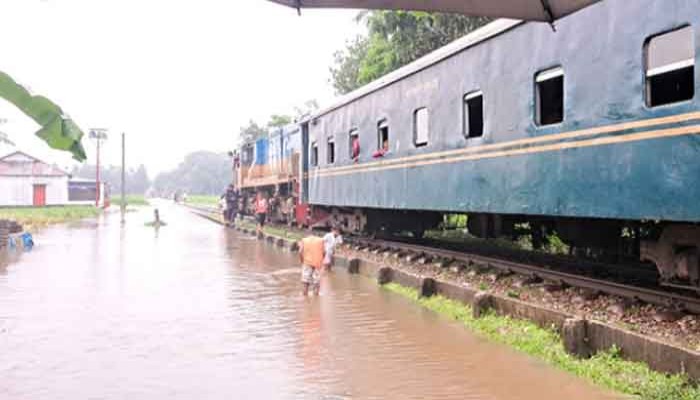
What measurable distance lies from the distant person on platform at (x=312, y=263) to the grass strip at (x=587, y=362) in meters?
2.62

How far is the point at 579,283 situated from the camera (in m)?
8.98

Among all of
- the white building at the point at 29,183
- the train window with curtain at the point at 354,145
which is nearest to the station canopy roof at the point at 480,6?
the train window with curtain at the point at 354,145

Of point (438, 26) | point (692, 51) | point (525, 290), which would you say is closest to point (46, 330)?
point (525, 290)

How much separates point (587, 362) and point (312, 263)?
5.36m

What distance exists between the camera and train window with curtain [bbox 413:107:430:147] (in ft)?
41.4

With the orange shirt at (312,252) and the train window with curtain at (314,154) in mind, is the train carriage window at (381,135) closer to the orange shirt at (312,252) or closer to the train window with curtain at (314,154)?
the orange shirt at (312,252)

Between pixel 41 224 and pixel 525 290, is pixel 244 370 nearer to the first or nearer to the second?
pixel 525 290

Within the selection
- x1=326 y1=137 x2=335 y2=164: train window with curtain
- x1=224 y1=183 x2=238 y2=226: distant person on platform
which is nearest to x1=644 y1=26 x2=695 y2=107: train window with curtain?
x1=326 y1=137 x2=335 y2=164: train window with curtain

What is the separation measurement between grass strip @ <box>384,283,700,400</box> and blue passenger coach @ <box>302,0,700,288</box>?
1409mm

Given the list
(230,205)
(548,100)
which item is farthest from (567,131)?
(230,205)

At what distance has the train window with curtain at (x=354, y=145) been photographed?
16.2m

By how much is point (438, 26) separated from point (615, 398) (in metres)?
22.7

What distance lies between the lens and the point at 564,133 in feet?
28.0

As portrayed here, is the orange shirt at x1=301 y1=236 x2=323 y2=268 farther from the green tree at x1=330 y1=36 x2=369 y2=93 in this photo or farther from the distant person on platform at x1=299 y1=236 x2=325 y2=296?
the green tree at x1=330 y1=36 x2=369 y2=93
